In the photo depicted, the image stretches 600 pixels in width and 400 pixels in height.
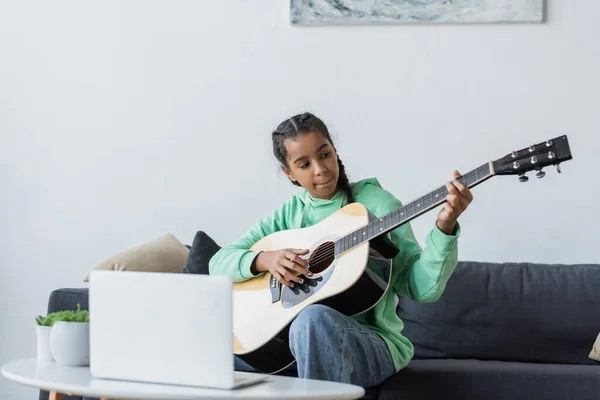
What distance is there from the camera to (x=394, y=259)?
212 centimetres

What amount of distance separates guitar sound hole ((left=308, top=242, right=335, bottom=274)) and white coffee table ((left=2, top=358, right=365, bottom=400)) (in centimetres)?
53

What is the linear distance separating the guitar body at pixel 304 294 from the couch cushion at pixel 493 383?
25cm

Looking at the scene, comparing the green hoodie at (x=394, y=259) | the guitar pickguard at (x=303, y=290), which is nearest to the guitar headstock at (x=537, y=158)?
the green hoodie at (x=394, y=259)

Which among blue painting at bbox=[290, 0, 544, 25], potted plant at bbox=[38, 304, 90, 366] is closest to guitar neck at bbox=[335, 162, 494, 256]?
potted plant at bbox=[38, 304, 90, 366]

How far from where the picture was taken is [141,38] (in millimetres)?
3279

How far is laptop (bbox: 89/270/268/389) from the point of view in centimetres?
140

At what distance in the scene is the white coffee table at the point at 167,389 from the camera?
134 cm

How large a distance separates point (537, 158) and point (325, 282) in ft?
1.83

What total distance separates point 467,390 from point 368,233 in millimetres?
502

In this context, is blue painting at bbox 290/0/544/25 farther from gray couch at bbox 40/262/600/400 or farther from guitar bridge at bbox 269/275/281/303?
guitar bridge at bbox 269/275/281/303

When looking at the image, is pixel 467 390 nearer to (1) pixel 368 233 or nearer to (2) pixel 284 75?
(1) pixel 368 233

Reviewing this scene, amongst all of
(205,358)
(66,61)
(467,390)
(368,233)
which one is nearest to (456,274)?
(467,390)

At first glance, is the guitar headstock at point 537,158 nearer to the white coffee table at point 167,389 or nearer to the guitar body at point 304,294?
the guitar body at point 304,294

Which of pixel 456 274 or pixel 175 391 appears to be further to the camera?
pixel 456 274
